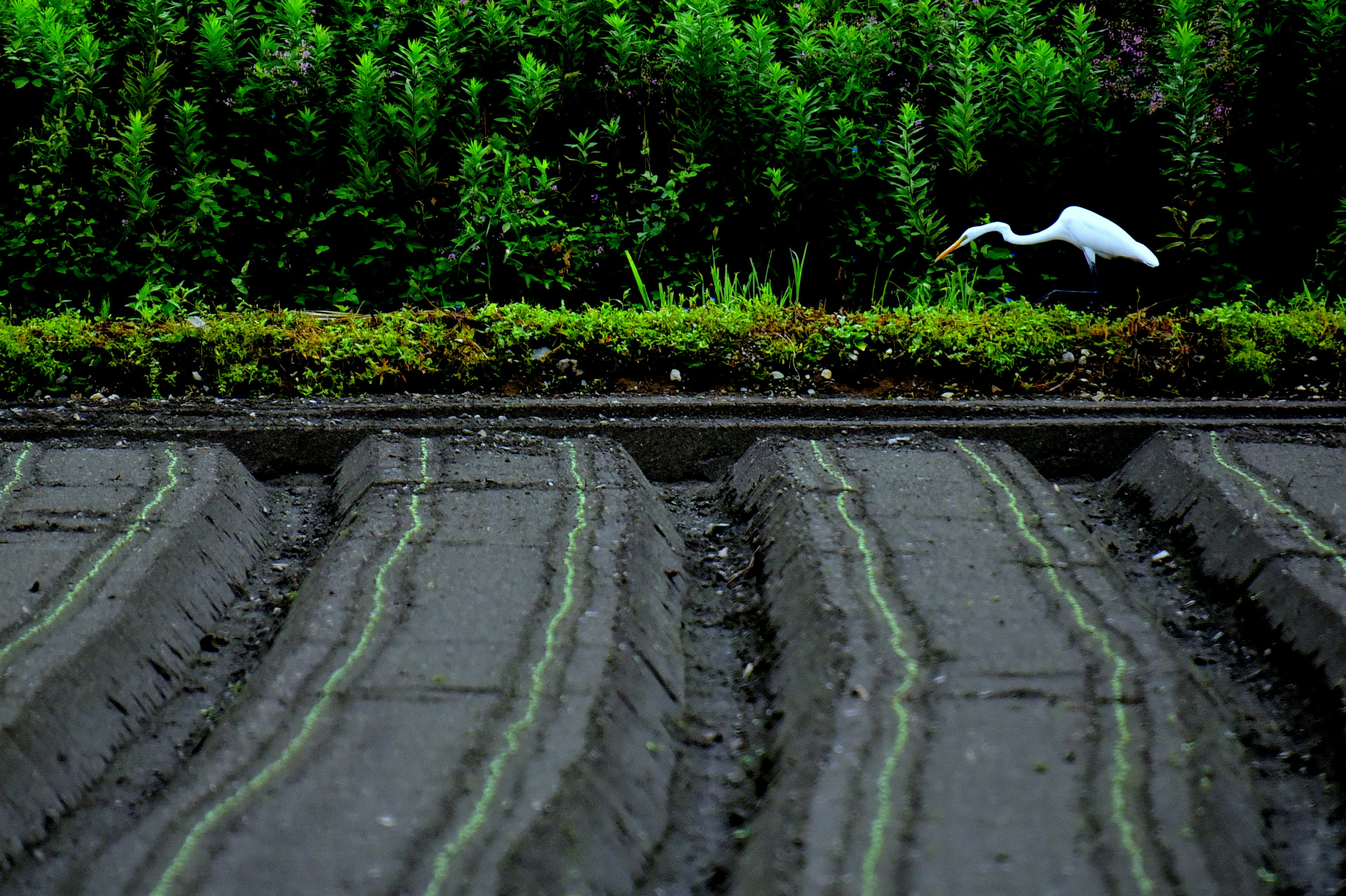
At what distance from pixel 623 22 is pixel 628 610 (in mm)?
2969

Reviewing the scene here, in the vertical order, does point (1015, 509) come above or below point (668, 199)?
below

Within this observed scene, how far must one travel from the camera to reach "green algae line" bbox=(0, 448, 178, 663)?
946 mm

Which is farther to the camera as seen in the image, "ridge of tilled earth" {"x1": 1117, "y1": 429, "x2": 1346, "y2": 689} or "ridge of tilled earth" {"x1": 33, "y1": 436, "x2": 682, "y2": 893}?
"ridge of tilled earth" {"x1": 1117, "y1": 429, "x2": 1346, "y2": 689}

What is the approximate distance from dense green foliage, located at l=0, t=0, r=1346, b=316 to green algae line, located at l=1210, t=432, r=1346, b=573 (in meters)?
1.83

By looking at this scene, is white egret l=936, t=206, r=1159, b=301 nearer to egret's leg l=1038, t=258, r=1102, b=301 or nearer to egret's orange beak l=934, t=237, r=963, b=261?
egret's leg l=1038, t=258, r=1102, b=301

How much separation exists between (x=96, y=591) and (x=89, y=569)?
7 centimetres

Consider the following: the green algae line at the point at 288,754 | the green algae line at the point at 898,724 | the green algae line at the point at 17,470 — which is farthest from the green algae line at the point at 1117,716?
the green algae line at the point at 17,470

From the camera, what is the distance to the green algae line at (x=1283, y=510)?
110 centimetres

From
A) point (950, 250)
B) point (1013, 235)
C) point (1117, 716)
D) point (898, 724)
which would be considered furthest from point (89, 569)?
point (1013, 235)

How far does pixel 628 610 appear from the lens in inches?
40.9

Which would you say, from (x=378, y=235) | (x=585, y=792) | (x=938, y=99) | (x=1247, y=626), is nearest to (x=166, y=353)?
(x=378, y=235)

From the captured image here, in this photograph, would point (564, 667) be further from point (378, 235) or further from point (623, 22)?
point (623, 22)

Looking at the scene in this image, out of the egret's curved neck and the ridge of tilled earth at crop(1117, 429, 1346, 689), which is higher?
the egret's curved neck

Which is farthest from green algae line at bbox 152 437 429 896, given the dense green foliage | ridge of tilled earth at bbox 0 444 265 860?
the dense green foliage
